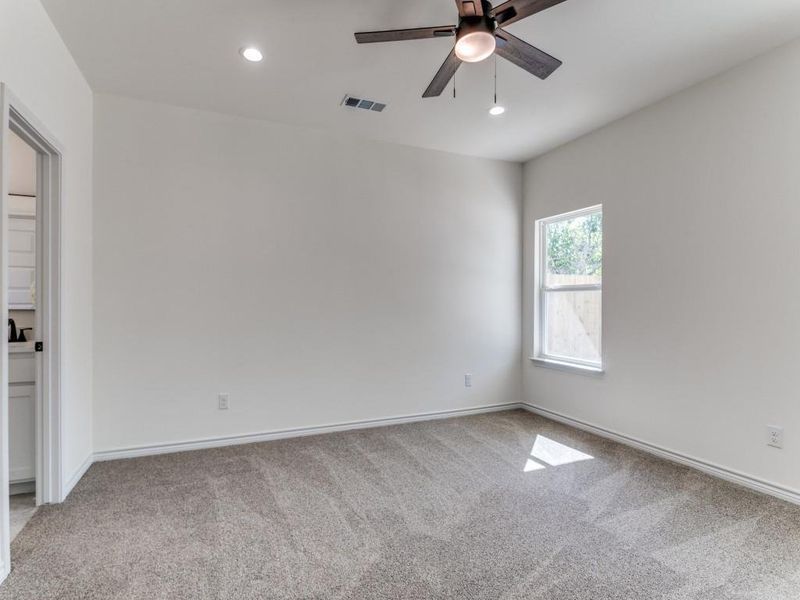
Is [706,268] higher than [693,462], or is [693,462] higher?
[706,268]

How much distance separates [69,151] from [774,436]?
185 inches

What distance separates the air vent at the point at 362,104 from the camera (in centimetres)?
319

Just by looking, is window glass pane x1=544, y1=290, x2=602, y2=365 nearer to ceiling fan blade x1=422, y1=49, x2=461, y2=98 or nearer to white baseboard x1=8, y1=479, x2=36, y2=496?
ceiling fan blade x1=422, y1=49, x2=461, y2=98

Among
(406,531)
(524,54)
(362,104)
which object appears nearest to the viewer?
(524,54)

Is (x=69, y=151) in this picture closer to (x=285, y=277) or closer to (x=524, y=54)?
(x=285, y=277)

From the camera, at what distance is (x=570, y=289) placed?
4.15 meters

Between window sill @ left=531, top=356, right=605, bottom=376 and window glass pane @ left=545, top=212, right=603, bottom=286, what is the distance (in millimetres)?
793

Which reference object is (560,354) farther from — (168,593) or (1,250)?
(1,250)

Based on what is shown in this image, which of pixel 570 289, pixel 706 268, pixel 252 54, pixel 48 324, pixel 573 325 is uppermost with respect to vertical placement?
pixel 252 54

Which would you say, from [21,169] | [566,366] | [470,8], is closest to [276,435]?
[566,366]

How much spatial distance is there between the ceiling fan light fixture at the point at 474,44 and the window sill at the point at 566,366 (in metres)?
2.89

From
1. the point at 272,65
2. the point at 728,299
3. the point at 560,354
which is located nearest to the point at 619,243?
the point at 728,299

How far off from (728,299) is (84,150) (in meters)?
4.49

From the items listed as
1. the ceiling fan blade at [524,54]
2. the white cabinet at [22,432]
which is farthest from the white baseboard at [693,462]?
the white cabinet at [22,432]
